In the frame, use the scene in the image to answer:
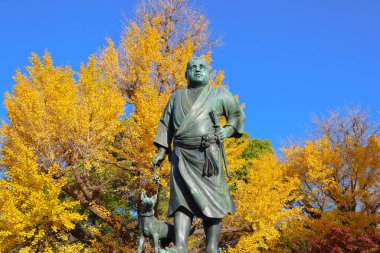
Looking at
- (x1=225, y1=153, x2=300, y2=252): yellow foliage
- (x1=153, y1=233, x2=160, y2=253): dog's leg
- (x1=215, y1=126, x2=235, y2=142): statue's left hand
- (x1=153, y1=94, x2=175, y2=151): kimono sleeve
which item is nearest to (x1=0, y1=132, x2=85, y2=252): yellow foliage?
(x1=225, y1=153, x2=300, y2=252): yellow foliage

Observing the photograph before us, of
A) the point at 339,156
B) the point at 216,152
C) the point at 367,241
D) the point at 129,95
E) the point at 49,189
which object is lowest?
the point at 216,152

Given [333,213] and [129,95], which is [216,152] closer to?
[129,95]

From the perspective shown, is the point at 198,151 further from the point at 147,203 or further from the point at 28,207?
the point at 28,207

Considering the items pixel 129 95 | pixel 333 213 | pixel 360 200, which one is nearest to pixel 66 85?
pixel 129 95

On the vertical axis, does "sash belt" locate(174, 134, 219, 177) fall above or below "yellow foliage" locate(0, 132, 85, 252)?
below

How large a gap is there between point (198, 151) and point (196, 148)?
1.3 inches

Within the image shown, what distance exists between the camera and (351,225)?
14781 mm

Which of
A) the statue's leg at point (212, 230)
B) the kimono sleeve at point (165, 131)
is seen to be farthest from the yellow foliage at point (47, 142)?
the statue's leg at point (212, 230)

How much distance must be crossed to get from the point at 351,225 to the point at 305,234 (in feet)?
5.11

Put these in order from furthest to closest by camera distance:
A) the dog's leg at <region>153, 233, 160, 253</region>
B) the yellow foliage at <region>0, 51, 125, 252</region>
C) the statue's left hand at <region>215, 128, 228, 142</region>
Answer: the yellow foliage at <region>0, 51, 125, 252</region> < the statue's left hand at <region>215, 128, 228, 142</region> < the dog's leg at <region>153, 233, 160, 253</region>

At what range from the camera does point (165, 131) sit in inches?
167

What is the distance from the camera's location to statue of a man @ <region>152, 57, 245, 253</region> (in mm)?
3803

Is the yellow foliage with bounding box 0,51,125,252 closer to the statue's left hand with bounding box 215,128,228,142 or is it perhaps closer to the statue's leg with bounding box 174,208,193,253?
the statue's leg with bounding box 174,208,193,253

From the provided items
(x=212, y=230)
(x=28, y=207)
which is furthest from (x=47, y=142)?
(x=212, y=230)
